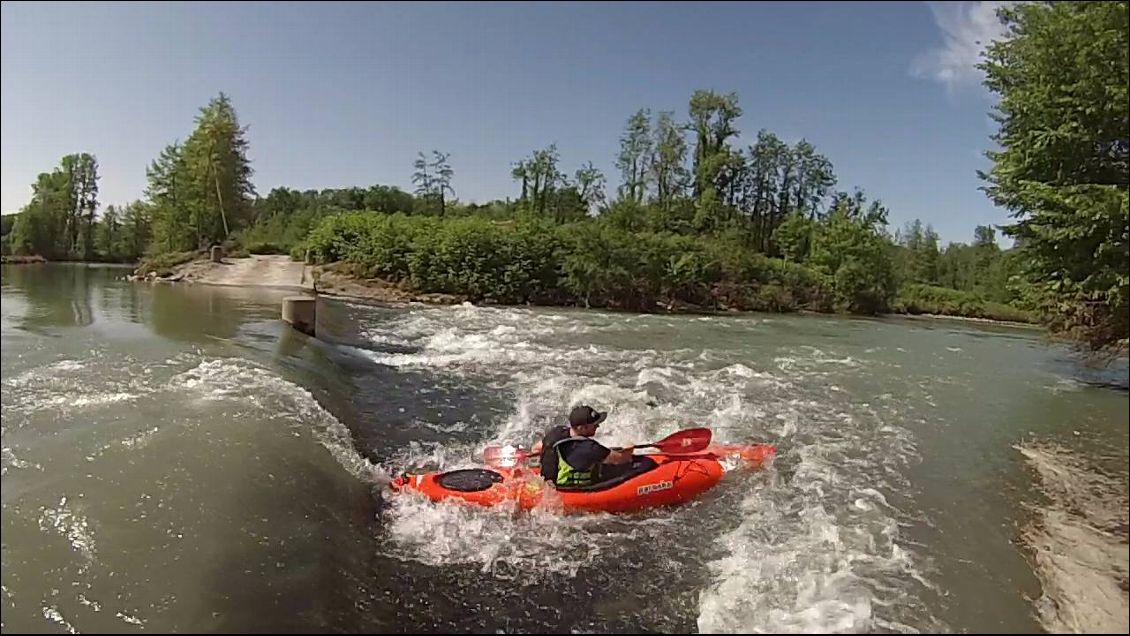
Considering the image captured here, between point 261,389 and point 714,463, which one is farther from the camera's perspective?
point 261,389

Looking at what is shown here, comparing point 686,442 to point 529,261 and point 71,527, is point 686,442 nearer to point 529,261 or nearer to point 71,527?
point 71,527

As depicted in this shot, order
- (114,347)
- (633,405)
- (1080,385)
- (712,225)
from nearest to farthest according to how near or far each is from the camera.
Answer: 1. (114,347)
2. (633,405)
3. (1080,385)
4. (712,225)

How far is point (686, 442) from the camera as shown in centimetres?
811

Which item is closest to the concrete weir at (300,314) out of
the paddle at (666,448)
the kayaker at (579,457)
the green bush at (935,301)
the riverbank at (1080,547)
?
the paddle at (666,448)

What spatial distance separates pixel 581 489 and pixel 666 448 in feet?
5.08

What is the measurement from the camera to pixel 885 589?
17.6 feet

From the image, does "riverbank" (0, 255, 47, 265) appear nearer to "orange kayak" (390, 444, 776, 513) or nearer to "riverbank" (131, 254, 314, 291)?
Answer: "orange kayak" (390, 444, 776, 513)

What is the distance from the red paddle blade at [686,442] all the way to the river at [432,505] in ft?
1.62

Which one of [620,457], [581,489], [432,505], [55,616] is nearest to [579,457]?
[581,489]

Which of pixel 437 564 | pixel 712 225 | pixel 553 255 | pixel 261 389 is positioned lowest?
pixel 437 564

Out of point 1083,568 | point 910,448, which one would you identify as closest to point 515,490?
point 1083,568

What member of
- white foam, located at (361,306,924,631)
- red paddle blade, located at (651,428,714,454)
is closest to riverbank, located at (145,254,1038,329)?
white foam, located at (361,306,924,631)

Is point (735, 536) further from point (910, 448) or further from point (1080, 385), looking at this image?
point (1080, 385)

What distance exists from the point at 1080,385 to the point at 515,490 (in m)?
11.5
